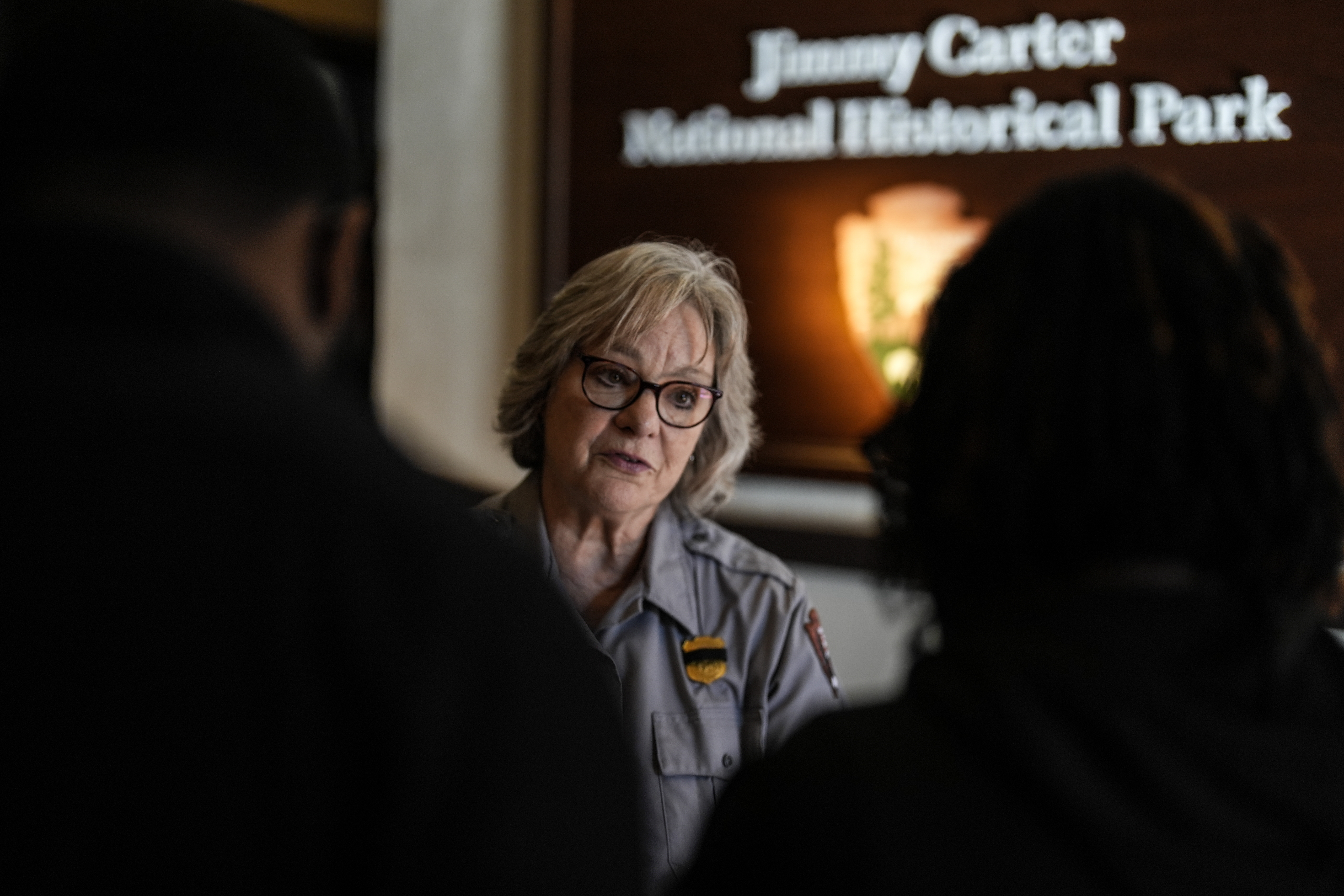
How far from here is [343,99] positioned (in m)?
0.77

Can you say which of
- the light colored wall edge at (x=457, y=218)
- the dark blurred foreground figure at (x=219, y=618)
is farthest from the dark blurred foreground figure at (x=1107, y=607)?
the light colored wall edge at (x=457, y=218)

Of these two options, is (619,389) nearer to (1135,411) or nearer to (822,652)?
(822,652)

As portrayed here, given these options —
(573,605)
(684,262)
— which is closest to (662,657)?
(573,605)

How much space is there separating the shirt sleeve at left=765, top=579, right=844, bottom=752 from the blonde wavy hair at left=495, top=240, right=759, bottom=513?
0.28m

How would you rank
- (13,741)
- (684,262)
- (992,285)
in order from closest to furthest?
1. (13,741)
2. (992,285)
3. (684,262)

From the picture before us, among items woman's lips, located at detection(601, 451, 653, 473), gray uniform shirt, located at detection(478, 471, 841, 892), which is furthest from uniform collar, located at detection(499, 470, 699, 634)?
woman's lips, located at detection(601, 451, 653, 473)

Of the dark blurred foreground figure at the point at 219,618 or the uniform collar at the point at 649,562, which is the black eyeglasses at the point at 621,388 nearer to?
the uniform collar at the point at 649,562

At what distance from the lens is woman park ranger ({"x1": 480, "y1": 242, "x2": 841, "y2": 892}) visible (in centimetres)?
173

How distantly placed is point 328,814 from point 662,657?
118 cm

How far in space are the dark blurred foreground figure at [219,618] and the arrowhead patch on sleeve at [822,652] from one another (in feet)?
4.01

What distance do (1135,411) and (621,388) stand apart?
114cm

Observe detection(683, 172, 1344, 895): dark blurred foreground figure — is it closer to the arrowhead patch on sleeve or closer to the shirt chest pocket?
the shirt chest pocket

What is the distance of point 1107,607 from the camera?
0.76m

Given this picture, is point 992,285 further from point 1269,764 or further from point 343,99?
point 343,99
